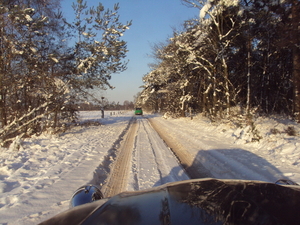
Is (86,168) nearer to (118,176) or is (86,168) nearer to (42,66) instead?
(118,176)

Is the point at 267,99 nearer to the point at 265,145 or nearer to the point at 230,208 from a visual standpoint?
the point at 265,145

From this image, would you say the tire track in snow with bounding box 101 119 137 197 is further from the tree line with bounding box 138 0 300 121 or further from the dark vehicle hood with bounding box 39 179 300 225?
the tree line with bounding box 138 0 300 121

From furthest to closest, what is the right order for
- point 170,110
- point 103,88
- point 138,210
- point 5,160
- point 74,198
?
point 170,110
point 103,88
point 5,160
point 74,198
point 138,210

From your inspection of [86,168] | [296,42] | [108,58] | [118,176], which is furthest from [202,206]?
[108,58]

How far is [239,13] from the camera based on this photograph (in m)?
13.5

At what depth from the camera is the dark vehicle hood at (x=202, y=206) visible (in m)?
1.42

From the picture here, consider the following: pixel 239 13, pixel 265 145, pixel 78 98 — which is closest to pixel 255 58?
pixel 239 13

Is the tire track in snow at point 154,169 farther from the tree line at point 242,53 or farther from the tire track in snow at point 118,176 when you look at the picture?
the tree line at point 242,53

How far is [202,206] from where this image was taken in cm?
161

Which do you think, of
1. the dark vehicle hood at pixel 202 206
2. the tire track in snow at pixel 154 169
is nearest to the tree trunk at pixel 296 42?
the tire track in snow at pixel 154 169

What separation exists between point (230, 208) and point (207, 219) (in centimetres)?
22

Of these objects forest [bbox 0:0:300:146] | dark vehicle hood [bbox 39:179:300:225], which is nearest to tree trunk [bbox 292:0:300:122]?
forest [bbox 0:0:300:146]

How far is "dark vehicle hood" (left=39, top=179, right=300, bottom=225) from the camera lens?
1.42m

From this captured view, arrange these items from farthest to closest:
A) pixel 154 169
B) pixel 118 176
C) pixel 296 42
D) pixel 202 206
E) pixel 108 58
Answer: pixel 108 58
pixel 296 42
pixel 154 169
pixel 118 176
pixel 202 206
